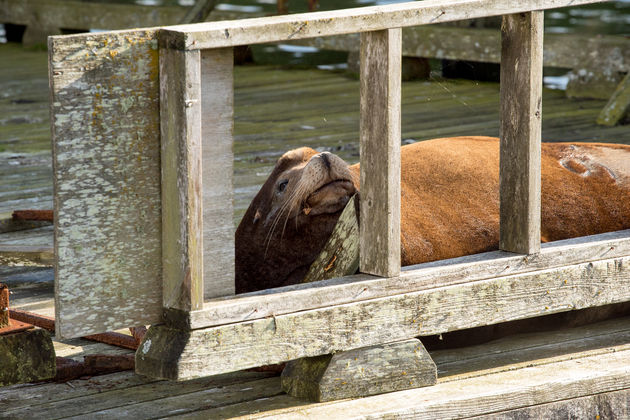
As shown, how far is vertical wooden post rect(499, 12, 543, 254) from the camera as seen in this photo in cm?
307

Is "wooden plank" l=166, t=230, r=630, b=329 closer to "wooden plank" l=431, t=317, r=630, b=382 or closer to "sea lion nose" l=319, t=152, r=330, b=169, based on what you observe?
"wooden plank" l=431, t=317, r=630, b=382


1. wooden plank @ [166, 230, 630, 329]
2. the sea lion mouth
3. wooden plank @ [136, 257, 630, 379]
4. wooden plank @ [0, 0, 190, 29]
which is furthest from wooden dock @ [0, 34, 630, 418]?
wooden plank @ [0, 0, 190, 29]

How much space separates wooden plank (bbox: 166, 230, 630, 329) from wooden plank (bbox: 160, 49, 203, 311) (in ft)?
0.27

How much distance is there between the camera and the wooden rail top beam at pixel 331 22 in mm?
2547

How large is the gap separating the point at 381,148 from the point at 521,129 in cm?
47

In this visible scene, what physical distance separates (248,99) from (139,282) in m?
6.20

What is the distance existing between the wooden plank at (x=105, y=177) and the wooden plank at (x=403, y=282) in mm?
161

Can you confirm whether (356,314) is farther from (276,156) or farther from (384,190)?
(276,156)

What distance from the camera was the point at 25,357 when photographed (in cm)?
272

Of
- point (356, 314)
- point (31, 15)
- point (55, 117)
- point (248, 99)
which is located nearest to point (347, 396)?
point (356, 314)

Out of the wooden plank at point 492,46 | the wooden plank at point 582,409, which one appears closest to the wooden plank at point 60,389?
the wooden plank at point 582,409

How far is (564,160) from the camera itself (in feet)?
12.4

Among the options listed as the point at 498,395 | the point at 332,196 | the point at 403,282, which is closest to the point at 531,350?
the point at 498,395

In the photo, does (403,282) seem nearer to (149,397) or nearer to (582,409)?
(582,409)
